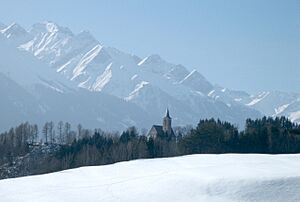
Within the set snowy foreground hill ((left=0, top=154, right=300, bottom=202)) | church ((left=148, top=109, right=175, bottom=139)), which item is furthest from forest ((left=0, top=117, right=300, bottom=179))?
snowy foreground hill ((left=0, top=154, right=300, bottom=202))

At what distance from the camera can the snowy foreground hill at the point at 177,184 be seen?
23484 millimetres

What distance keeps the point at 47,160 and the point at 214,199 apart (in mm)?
70358

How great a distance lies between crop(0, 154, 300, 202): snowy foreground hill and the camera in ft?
77.0

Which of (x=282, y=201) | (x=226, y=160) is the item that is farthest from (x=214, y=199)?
(x=226, y=160)

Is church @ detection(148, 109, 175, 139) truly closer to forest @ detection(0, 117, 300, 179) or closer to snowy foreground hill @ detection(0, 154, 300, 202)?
forest @ detection(0, 117, 300, 179)

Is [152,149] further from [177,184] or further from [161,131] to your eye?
[177,184]

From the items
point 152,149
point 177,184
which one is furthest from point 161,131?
point 177,184

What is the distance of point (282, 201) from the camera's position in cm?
2250

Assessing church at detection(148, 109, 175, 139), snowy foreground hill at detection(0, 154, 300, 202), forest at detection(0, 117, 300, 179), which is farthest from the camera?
church at detection(148, 109, 175, 139)

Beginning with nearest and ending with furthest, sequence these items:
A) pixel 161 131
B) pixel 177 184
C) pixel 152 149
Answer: pixel 177 184 → pixel 152 149 → pixel 161 131

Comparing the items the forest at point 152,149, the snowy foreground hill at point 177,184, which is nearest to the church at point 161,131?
the forest at point 152,149

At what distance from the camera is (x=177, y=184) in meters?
25.2

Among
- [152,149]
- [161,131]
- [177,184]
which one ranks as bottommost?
[177,184]

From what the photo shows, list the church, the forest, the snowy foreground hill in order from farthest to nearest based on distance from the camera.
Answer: the church, the forest, the snowy foreground hill
